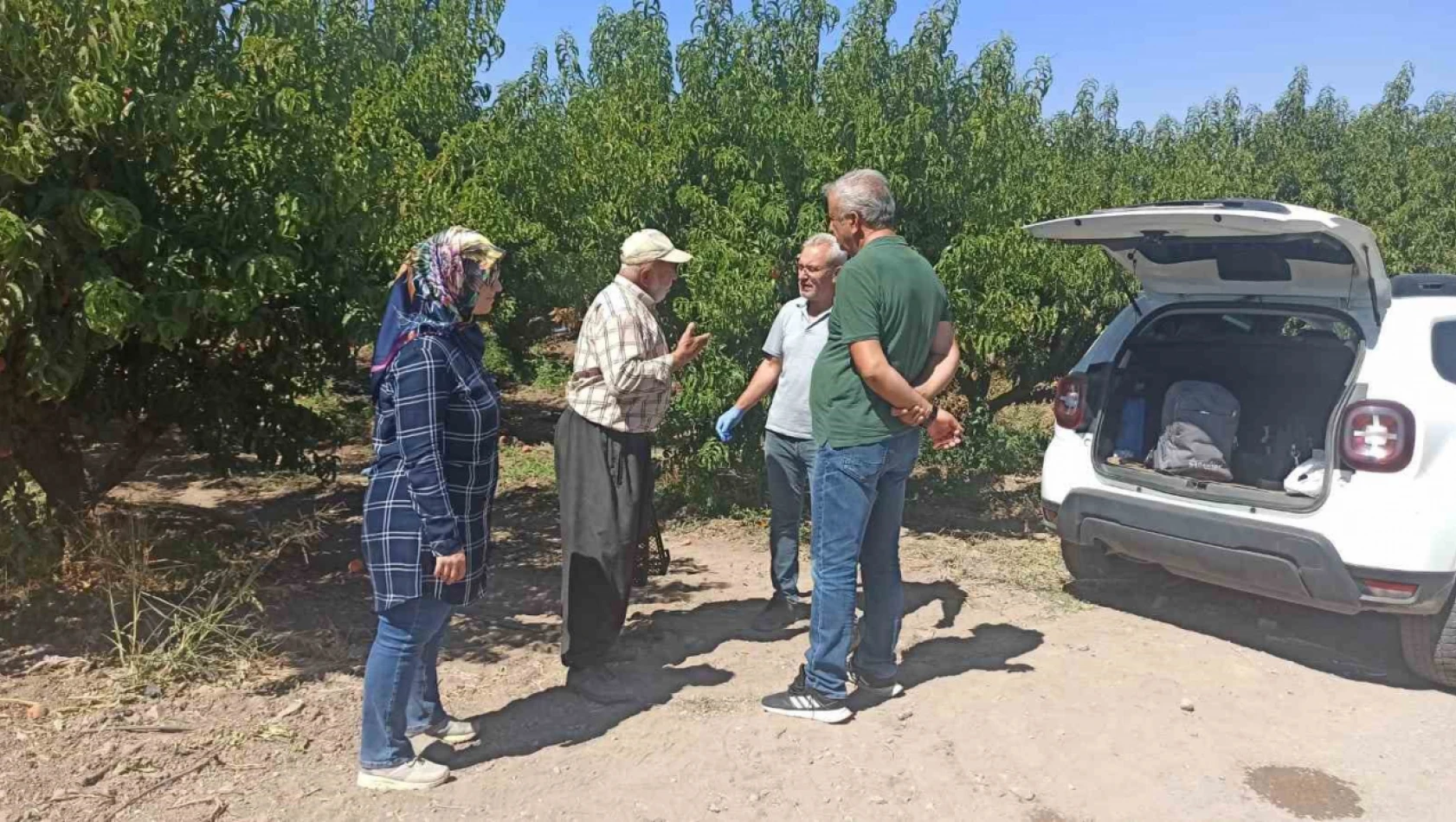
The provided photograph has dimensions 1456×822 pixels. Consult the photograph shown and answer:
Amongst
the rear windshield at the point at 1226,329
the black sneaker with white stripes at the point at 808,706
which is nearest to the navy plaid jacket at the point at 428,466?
the black sneaker with white stripes at the point at 808,706

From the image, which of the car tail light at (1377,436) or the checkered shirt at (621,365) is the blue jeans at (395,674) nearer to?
the checkered shirt at (621,365)

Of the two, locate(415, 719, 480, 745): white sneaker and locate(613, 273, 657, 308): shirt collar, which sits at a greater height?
locate(613, 273, 657, 308): shirt collar

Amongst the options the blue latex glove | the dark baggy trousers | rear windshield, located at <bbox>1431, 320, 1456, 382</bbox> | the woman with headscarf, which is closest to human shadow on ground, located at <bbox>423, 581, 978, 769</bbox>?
the dark baggy trousers

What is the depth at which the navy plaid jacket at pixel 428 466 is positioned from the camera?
10.7 ft

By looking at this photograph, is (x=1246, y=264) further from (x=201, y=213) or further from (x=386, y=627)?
(x=201, y=213)

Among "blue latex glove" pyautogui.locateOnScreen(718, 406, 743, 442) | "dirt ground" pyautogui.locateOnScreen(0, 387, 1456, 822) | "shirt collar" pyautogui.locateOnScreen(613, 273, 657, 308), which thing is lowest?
"dirt ground" pyautogui.locateOnScreen(0, 387, 1456, 822)

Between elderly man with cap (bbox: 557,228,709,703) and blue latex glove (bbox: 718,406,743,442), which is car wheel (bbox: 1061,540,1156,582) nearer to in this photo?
blue latex glove (bbox: 718,406,743,442)

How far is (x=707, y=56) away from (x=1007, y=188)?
2086 millimetres

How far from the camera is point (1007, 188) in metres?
6.84

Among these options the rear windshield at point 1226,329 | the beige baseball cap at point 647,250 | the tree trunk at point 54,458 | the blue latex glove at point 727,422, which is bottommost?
the tree trunk at point 54,458

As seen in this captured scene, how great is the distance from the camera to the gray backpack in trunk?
17.4 ft

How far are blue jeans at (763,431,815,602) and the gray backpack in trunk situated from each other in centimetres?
181

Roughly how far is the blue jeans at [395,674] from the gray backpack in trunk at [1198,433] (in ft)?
11.7

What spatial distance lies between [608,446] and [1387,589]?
10.3 ft
